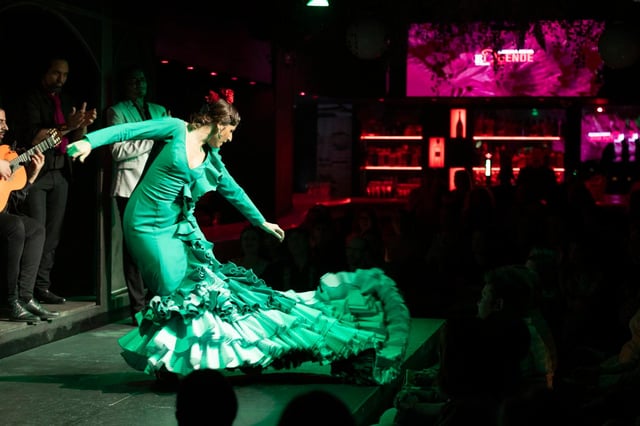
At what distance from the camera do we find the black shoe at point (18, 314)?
6.65m

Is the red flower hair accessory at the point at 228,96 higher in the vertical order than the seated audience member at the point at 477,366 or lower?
higher

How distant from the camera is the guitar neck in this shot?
6.27m

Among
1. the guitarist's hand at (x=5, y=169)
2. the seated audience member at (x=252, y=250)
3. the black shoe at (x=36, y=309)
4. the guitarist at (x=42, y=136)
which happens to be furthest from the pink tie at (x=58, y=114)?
the seated audience member at (x=252, y=250)

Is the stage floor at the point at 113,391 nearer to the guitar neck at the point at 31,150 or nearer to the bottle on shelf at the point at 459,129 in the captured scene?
the guitar neck at the point at 31,150

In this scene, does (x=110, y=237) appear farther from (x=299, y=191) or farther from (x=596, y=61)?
(x=299, y=191)

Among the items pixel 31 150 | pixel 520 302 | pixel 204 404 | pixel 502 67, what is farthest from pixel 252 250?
pixel 502 67

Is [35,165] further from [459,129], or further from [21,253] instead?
[459,129]

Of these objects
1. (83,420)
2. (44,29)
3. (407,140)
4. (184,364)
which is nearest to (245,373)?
(184,364)

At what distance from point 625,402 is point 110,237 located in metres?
4.38

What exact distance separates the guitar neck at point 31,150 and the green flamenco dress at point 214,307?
109cm

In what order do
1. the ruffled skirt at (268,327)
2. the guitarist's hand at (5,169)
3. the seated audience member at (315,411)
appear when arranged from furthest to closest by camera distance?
the guitarist's hand at (5,169)
the ruffled skirt at (268,327)
the seated audience member at (315,411)

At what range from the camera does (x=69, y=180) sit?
24.0 ft

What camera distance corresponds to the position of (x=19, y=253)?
6590mm

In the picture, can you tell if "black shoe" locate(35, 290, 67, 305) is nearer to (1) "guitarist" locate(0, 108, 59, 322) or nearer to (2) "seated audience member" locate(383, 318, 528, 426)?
(1) "guitarist" locate(0, 108, 59, 322)
